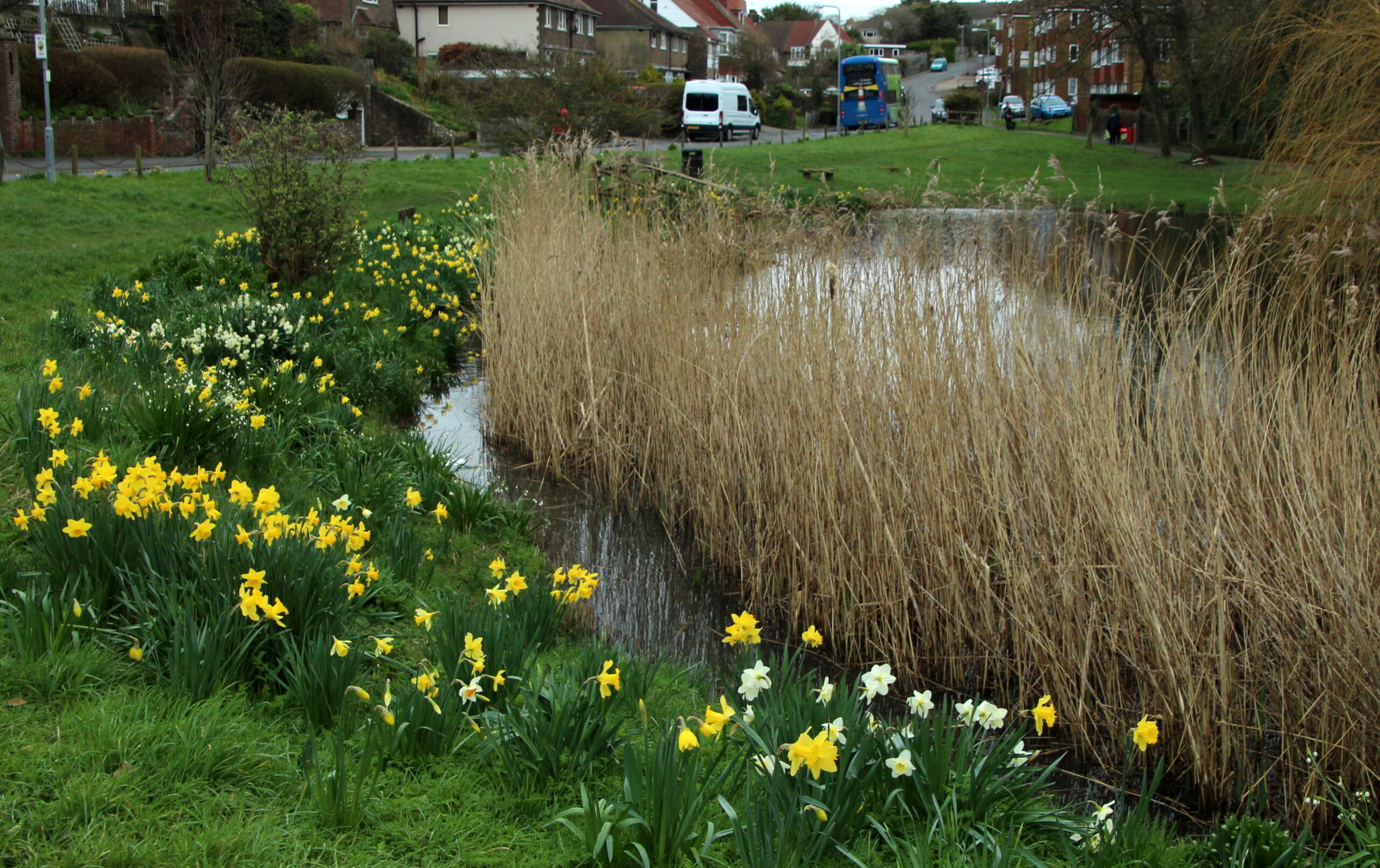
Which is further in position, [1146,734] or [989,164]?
[989,164]

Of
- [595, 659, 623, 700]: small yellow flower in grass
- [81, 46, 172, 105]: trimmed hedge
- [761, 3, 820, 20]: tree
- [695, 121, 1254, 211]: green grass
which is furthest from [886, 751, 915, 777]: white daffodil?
[761, 3, 820, 20]: tree

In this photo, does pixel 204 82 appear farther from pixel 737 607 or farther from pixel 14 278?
pixel 737 607

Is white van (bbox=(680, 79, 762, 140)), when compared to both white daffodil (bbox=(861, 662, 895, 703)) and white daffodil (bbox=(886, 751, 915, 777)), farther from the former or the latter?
white daffodil (bbox=(886, 751, 915, 777))

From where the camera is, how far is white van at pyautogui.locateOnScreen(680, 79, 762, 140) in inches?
1738

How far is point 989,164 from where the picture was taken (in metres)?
32.2

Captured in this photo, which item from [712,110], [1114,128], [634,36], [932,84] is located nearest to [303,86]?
[712,110]

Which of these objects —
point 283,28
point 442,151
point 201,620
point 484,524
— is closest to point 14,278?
point 484,524

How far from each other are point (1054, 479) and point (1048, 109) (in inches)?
2374

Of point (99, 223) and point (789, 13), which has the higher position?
point (789, 13)

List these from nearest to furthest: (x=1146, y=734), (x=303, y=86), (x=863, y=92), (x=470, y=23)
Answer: (x=1146, y=734)
(x=303, y=86)
(x=863, y=92)
(x=470, y=23)

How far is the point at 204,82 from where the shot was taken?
20703mm

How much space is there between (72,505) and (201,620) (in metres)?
0.77

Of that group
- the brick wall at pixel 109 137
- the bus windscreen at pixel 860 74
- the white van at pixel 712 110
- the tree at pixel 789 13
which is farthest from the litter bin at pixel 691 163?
the tree at pixel 789 13

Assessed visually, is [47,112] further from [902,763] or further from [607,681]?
[902,763]
